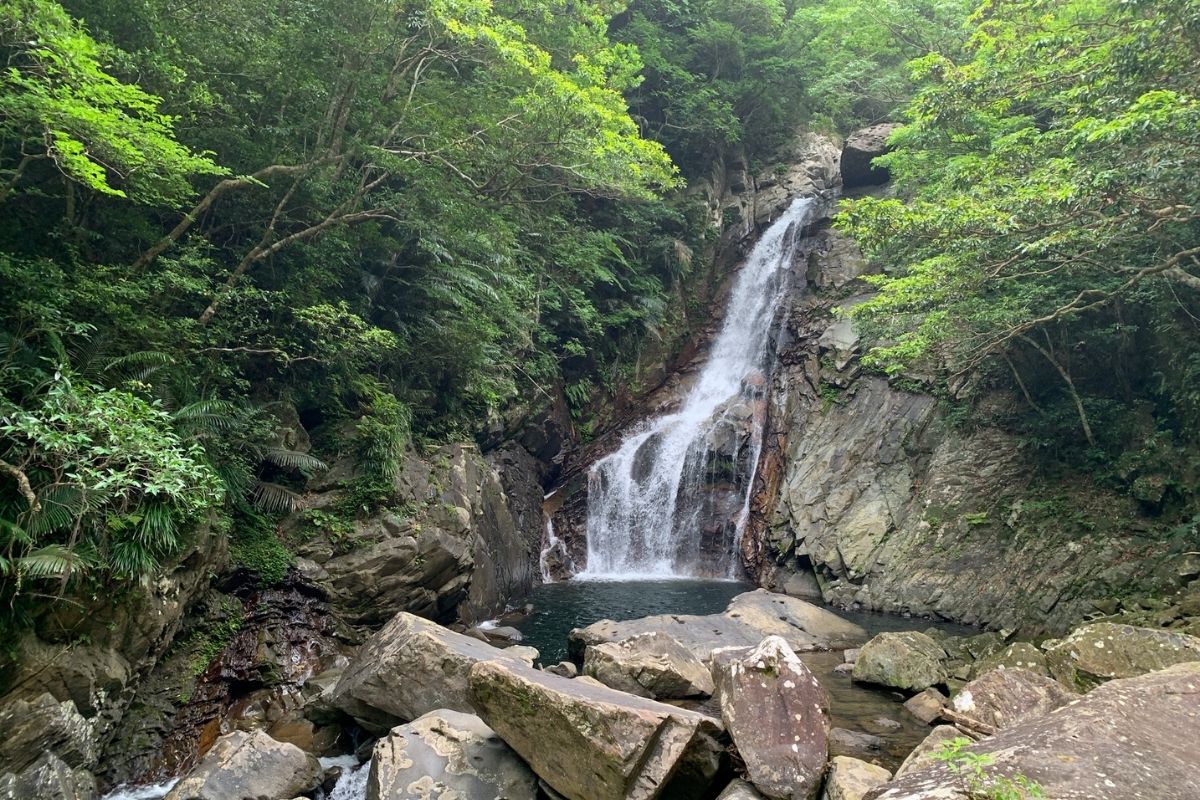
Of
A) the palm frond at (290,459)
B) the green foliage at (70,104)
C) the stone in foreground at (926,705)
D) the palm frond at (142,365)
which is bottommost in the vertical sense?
the stone in foreground at (926,705)

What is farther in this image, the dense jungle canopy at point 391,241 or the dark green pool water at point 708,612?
the dark green pool water at point 708,612

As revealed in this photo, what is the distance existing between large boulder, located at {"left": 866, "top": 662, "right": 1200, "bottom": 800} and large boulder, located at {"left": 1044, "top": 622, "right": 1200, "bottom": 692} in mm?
3249

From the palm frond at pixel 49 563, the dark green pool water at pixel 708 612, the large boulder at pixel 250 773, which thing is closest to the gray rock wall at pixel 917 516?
the dark green pool water at pixel 708 612

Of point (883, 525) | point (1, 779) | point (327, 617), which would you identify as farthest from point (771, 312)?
point (1, 779)

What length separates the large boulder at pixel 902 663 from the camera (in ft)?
27.7

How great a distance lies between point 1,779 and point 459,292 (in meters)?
10.1

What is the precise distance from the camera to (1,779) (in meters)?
4.88

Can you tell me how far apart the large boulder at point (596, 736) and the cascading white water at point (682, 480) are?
40.6 feet

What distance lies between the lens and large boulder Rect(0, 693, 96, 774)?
5.09 meters

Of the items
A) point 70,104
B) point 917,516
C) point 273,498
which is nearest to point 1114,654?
point 917,516

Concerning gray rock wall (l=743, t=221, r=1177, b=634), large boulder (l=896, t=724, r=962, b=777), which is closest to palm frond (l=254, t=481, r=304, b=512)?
large boulder (l=896, t=724, r=962, b=777)

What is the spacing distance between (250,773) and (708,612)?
31.9ft

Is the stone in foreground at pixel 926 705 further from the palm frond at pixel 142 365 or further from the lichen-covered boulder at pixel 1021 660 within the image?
the palm frond at pixel 142 365

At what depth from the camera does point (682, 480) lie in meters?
19.4
